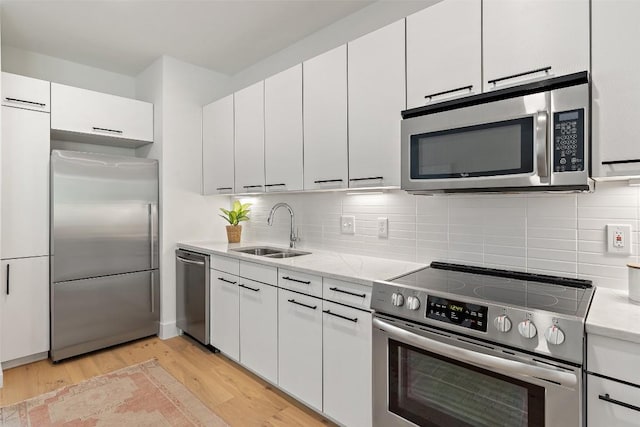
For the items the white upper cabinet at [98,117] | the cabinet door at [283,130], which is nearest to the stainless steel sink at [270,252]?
the cabinet door at [283,130]

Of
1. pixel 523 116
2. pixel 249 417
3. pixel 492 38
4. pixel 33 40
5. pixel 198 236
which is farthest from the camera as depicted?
pixel 198 236

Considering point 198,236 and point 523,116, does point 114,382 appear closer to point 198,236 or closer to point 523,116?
point 198,236

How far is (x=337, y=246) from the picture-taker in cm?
260

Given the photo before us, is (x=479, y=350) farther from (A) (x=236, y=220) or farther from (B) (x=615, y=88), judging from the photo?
(A) (x=236, y=220)

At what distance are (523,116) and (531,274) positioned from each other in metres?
0.79

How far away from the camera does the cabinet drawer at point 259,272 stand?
2.19 meters

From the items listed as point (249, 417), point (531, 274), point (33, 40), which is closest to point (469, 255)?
point (531, 274)

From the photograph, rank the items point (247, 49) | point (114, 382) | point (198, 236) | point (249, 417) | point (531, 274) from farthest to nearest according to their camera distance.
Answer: point (198, 236), point (247, 49), point (114, 382), point (249, 417), point (531, 274)

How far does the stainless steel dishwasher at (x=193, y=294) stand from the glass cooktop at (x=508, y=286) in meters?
1.81

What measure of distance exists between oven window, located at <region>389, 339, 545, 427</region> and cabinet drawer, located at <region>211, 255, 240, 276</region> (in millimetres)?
1340

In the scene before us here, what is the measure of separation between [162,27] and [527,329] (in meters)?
3.10

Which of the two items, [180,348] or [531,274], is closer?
[531,274]

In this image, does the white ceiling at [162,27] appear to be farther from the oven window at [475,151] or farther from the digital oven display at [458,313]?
the digital oven display at [458,313]

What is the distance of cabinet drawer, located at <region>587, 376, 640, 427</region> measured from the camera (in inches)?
40.3
